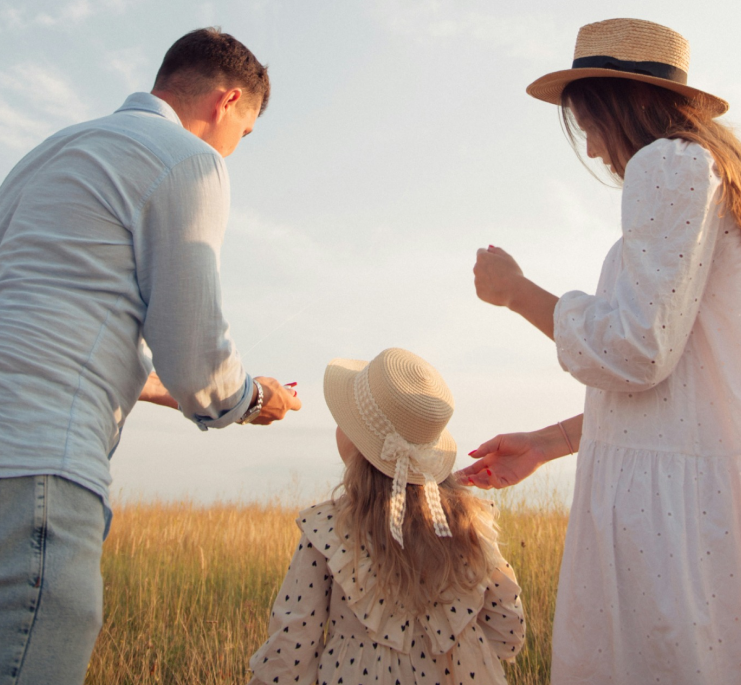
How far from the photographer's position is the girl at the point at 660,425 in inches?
64.3

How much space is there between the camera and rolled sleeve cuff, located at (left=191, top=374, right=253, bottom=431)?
2129 millimetres

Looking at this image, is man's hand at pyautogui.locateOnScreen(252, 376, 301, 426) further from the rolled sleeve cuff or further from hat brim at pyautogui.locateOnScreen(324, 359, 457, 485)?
hat brim at pyautogui.locateOnScreen(324, 359, 457, 485)

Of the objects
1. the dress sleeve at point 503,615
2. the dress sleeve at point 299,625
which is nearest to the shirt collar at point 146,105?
the dress sleeve at point 299,625

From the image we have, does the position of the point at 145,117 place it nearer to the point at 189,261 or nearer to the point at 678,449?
the point at 189,261

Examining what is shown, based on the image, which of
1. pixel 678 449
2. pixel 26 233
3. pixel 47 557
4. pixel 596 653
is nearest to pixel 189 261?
pixel 26 233

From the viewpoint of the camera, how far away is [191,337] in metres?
1.88

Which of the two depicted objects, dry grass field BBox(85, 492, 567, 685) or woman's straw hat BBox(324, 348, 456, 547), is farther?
dry grass field BBox(85, 492, 567, 685)

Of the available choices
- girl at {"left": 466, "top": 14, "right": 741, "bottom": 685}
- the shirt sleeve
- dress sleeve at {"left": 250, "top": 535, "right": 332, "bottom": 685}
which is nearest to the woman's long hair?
girl at {"left": 466, "top": 14, "right": 741, "bottom": 685}

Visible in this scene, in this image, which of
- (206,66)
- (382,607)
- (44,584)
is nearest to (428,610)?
(382,607)

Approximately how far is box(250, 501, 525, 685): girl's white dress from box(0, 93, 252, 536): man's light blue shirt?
0.78 m

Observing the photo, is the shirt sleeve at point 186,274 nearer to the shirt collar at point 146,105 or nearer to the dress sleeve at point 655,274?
the shirt collar at point 146,105

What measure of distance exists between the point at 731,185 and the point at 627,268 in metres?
0.34

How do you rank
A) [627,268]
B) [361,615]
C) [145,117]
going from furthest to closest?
1. [361,615]
2. [145,117]
3. [627,268]

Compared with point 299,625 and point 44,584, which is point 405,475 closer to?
point 299,625
